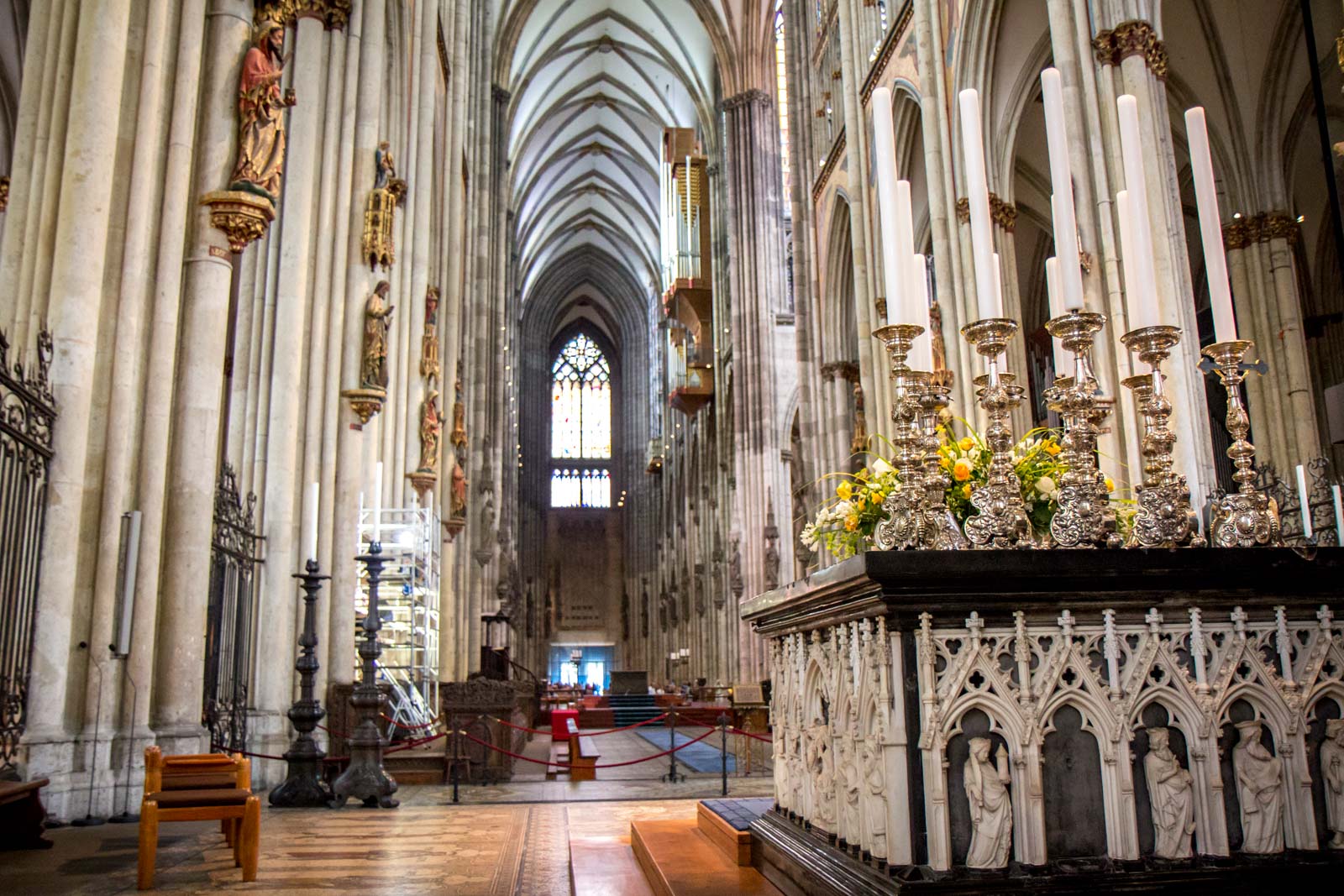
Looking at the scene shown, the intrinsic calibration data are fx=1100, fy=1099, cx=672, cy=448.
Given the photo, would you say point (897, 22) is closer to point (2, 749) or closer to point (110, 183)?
point (110, 183)

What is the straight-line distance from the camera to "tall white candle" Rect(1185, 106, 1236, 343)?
376 centimetres

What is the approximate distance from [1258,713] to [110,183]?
6350 millimetres

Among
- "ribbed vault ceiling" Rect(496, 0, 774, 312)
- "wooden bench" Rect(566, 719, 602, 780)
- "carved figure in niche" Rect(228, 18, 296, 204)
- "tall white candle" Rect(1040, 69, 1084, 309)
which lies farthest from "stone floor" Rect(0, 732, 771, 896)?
"ribbed vault ceiling" Rect(496, 0, 774, 312)

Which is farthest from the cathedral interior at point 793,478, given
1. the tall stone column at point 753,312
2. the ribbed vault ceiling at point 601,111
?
the ribbed vault ceiling at point 601,111

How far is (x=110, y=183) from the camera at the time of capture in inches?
251

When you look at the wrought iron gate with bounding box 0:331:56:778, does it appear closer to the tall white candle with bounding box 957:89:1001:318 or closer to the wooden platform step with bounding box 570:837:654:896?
the wooden platform step with bounding box 570:837:654:896

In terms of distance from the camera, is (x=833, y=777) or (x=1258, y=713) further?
(x=833, y=777)

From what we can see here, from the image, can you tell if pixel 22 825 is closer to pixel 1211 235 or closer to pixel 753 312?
pixel 1211 235

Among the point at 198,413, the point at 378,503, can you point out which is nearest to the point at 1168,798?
the point at 198,413

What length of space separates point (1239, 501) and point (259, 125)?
21.2 feet

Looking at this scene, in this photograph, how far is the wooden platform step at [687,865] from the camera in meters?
3.31

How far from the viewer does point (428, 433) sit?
14359 mm

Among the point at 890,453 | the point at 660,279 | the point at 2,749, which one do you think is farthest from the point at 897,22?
the point at 660,279

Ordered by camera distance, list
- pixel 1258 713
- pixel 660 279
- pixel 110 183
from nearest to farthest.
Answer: pixel 1258 713 → pixel 110 183 → pixel 660 279
